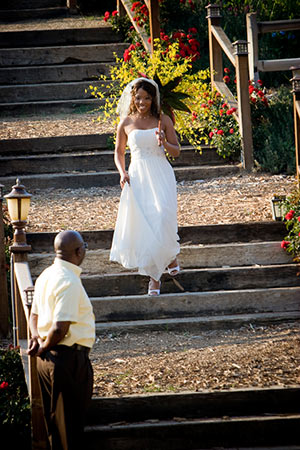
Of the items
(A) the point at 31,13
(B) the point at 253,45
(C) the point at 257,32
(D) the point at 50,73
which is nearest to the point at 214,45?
(B) the point at 253,45

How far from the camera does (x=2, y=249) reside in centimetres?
717

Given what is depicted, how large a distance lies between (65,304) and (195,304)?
2847mm

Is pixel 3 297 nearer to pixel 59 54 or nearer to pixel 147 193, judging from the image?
pixel 147 193

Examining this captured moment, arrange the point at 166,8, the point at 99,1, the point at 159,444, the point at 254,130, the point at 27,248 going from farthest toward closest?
the point at 99,1
the point at 166,8
the point at 254,130
the point at 27,248
the point at 159,444

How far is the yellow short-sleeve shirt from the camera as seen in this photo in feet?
13.7

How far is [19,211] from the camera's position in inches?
255

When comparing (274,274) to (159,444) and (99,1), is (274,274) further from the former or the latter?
(99,1)

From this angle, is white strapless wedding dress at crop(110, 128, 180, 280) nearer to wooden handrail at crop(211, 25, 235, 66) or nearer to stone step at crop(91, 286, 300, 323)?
stone step at crop(91, 286, 300, 323)

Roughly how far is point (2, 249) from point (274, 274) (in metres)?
2.50

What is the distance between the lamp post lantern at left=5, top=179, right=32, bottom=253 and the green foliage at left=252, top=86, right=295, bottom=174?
445 cm

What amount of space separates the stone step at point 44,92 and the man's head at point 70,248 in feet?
28.4

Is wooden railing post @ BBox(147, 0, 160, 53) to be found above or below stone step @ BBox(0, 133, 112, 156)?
above

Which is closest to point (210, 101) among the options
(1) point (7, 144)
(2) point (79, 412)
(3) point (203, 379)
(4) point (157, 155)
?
(1) point (7, 144)

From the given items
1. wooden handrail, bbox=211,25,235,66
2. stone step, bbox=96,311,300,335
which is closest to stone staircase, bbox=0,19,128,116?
wooden handrail, bbox=211,25,235,66
